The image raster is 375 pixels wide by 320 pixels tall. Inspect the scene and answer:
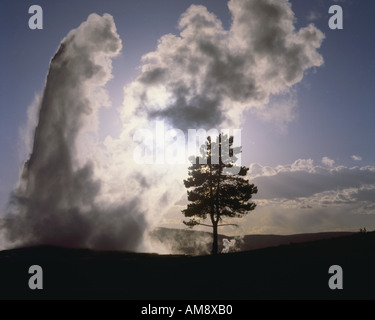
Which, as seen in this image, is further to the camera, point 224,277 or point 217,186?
point 217,186

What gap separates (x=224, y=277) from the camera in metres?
12.0

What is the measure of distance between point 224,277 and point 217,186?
53.0 feet

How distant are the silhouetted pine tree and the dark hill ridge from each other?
11.1 metres

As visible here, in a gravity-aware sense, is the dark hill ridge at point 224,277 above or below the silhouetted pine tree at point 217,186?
below

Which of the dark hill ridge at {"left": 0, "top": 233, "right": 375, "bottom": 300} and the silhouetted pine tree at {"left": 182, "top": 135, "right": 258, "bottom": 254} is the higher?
the silhouetted pine tree at {"left": 182, "top": 135, "right": 258, "bottom": 254}

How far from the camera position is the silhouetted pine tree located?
27328 millimetres

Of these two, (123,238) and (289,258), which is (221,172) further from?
(123,238)

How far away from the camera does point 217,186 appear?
2789cm

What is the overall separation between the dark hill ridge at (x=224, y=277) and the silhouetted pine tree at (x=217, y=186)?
11081mm

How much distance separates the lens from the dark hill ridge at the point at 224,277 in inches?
386

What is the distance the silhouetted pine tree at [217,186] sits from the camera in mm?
27328

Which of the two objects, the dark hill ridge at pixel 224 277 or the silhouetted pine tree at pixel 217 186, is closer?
the dark hill ridge at pixel 224 277
